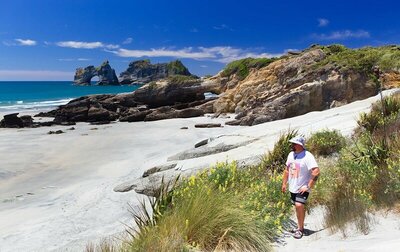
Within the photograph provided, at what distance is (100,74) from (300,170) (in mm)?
175010

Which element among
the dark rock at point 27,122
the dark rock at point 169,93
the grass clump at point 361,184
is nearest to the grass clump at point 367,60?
the grass clump at point 361,184

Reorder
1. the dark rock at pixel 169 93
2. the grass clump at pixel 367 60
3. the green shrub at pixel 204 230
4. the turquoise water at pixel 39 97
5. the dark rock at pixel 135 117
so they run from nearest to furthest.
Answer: the green shrub at pixel 204 230, the grass clump at pixel 367 60, the dark rock at pixel 135 117, the dark rock at pixel 169 93, the turquoise water at pixel 39 97

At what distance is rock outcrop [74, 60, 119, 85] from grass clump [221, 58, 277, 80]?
136751 millimetres

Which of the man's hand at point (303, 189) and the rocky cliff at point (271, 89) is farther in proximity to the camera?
the rocky cliff at point (271, 89)

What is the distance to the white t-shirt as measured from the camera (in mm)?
5887

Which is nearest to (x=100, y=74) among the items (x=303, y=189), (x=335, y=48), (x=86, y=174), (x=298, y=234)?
(x=335, y=48)

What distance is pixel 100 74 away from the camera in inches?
6821

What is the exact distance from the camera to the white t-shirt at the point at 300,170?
5.89 metres

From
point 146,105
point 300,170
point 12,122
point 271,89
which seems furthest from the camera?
point 146,105

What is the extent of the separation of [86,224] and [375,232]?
567 cm

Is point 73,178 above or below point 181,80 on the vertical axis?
below

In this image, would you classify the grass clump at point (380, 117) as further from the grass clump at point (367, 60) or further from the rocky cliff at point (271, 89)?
the grass clump at point (367, 60)

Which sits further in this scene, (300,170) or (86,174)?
(86,174)

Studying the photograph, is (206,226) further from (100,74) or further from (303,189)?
(100,74)
